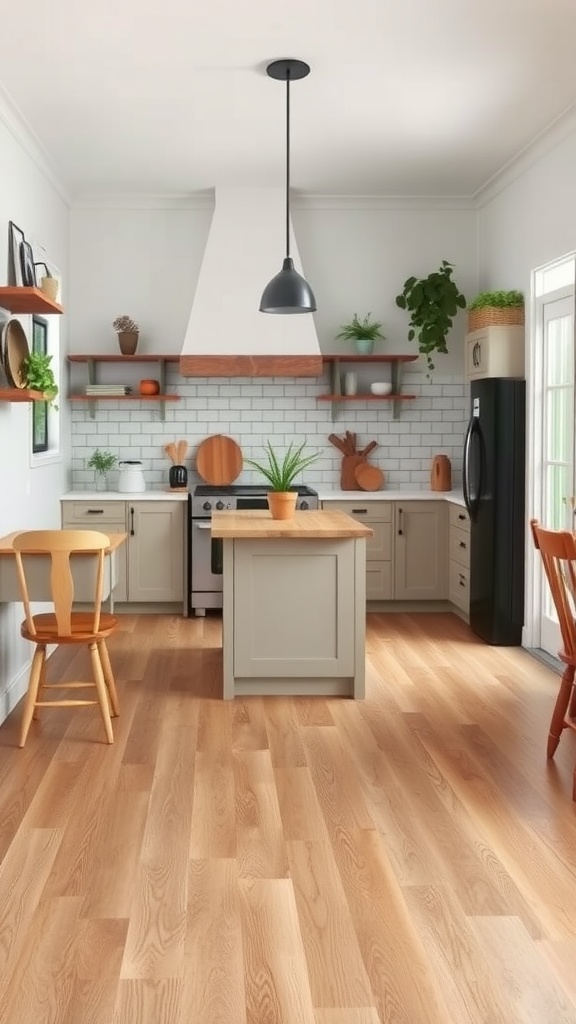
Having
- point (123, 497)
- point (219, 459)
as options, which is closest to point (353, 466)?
point (219, 459)

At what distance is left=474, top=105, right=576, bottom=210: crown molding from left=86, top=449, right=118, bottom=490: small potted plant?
3.16 meters

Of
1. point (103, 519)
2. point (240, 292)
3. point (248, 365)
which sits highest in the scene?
point (240, 292)

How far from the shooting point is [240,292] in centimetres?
709

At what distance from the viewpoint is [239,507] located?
6.91 meters

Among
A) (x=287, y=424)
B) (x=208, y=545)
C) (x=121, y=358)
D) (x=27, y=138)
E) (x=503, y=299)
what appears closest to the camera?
A: (x=27, y=138)

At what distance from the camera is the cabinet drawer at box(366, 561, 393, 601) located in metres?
7.03

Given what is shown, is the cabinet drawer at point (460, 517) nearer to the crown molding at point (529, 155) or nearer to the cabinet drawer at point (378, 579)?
the cabinet drawer at point (378, 579)

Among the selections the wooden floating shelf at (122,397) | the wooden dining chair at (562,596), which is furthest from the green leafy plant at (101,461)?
the wooden dining chair at (562,596)

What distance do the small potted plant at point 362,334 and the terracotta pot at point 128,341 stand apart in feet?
4.73

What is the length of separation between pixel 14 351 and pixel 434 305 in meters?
3.27

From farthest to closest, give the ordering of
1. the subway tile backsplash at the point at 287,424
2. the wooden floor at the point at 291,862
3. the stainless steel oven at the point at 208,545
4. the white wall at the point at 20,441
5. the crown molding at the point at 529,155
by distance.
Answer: the subway tile backsplash at the point at 287,424, the stainless steel oven at the point at 208,545, the crown molding at the point at 529,155, the white wall at the point at 20,441, the wooden floor at the point at 291,862

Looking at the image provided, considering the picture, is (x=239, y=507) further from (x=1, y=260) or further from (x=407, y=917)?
(x=407, y=917)

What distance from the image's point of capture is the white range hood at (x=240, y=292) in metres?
7.07

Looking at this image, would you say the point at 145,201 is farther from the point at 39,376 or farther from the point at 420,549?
the point at 420,549
